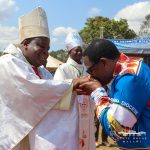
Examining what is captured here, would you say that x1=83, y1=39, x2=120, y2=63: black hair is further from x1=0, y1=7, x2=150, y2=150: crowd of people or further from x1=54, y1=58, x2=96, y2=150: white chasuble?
x1=54, y1=58, x2=96, y2=150: white chasuble

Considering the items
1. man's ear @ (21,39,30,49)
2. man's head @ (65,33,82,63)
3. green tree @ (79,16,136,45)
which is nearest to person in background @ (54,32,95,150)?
man's ear @ (21,39,30,49)

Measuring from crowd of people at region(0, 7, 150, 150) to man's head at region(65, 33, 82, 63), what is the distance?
2213mm

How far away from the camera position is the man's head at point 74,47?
6.40 m

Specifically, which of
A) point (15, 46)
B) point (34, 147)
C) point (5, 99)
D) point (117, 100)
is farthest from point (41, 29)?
point (117, 100)

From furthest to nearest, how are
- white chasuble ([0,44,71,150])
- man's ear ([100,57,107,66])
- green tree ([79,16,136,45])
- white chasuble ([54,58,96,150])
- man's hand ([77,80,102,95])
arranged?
1. green tree ([79,16,136,45])
2. white chasuble ([54,58,96,150])
3. white chasuble ([0,44,71,150])
4. man's hand ([77,80,102,95])
5. man's ear ([100,57,107,66])

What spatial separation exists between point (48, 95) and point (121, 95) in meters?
0.94

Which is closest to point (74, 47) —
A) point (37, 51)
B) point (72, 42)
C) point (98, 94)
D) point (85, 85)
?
point (72, 42)

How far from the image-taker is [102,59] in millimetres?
2967

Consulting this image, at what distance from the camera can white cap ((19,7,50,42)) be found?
394cm

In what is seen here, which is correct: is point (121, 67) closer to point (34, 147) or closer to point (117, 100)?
point (117, 100)

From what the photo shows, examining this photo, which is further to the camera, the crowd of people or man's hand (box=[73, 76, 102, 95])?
man's hand (box=[73, 76, 102, 95])

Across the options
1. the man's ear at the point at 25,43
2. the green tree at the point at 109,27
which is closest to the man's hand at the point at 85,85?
the man's ear at the point at 25,43

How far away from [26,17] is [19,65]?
0.72 m

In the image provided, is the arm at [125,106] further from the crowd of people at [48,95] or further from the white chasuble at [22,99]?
the white chasuble at [22,99]
